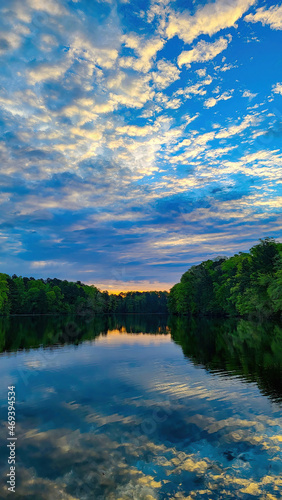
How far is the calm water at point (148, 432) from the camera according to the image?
7312 millimetres

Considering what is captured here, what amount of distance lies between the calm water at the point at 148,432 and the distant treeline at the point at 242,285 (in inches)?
1583

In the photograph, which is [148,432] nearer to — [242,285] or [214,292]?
[242,285]

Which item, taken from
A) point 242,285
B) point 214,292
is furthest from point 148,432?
point 214,292

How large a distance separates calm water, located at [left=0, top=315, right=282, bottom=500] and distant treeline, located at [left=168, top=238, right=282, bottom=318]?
1583 inches

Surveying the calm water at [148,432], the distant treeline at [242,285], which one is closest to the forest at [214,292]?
the distant treeline at [242,285]

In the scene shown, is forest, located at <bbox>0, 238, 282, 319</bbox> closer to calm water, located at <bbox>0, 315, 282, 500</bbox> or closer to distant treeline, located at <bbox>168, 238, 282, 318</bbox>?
distant treeline, located at <bbox>168, 238, 282, 318</bbox>

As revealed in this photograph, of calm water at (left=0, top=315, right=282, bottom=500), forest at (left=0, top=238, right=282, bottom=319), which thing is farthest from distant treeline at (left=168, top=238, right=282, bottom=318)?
calm water at (left=0, top=315, right=282, bottom=500)

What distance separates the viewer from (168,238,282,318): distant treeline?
60.5 m

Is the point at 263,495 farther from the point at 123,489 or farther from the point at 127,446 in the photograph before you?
the point at 127,446

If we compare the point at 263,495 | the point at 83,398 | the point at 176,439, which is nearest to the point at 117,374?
the point at 83,398

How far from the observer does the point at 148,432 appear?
1043 centimetres

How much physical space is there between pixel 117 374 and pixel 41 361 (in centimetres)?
784

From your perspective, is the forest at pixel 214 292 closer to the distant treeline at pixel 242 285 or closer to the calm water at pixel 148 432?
the distant treeline at pixel 242 285

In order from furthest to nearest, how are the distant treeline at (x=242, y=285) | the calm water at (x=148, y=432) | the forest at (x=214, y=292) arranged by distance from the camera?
the forest at (x=214, y=292), the distant treeline at (x=242, y=285), the calm water at (x=148, y=432)
